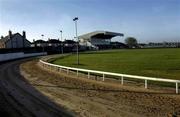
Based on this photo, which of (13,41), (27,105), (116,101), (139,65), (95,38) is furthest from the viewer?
(95,38)

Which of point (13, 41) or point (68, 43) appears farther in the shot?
point (68, 43)

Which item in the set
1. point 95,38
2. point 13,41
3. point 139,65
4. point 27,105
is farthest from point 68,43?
point 27,105

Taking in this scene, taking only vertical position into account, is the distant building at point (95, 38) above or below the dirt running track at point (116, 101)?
above

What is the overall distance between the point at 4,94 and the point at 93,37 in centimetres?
13666

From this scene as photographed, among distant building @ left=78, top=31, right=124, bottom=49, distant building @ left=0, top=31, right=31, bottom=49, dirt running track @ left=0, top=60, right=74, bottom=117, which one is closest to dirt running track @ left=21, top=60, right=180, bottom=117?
dirt running track @ left=0, top=60, right=74, bottom=117

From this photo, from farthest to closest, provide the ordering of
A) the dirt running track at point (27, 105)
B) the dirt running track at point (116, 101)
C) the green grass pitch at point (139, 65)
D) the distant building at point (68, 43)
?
the distant building at point (68, 43) → the green grass pitch at point (139, 65) → the dirt running track at point (27, 105) → the dirt running track at point (116, 101)

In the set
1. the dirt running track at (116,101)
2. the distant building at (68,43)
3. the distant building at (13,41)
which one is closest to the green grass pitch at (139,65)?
the dirt running track at (116,101)

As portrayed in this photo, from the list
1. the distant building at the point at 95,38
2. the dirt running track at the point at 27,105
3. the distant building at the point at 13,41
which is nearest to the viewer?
the dirt running track at the point at 27,105

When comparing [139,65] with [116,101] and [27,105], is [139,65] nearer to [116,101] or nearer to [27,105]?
[116,101]

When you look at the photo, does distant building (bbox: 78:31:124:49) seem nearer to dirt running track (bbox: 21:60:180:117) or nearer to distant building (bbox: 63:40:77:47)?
distant building (bbox: 63:40:77:47)

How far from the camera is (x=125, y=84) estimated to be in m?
18.7

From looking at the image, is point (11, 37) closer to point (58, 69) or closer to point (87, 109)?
point (58, 69)

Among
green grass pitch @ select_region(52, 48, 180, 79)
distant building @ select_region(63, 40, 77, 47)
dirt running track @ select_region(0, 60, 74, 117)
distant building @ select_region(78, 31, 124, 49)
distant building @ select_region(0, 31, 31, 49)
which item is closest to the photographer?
dirt running track @ select_region(0, 60, 74, 117)

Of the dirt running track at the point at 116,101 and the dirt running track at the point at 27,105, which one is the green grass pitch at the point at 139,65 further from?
the dirt running track at the point at 27,105
